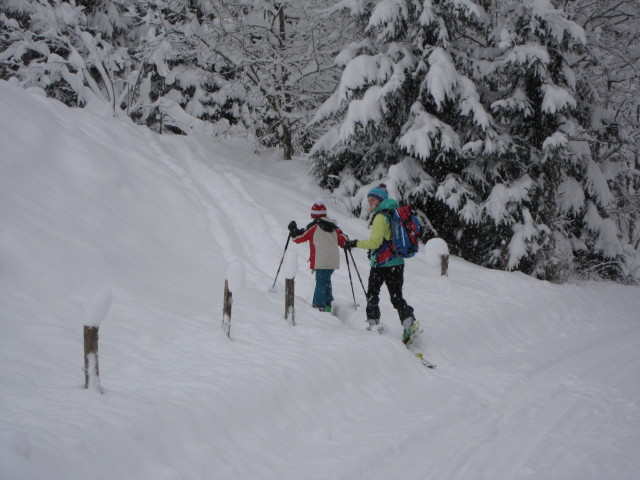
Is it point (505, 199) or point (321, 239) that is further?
point (505, 199)

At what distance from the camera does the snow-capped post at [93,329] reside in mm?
4016

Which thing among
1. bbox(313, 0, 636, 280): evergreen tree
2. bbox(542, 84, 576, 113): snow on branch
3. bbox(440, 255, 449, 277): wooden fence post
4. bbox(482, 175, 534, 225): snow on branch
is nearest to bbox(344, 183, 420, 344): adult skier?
bbox(440, 255, 449, 277): wooden fence post

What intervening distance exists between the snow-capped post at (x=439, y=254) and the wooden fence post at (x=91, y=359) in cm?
807

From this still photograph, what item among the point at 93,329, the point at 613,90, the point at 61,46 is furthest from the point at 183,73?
the point at 93,329

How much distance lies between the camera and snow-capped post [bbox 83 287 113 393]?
4.02 meters

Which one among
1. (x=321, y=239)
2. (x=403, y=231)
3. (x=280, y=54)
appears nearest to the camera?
(x=403, y=231)

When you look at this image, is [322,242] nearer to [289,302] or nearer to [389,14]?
[289,302]

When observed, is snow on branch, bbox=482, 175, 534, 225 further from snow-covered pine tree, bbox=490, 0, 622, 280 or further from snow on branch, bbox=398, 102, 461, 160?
snow on branch, bbox=398, 102, 461, 160

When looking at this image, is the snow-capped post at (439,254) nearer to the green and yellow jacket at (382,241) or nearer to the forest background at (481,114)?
the forest background at (481,114)

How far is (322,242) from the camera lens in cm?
780

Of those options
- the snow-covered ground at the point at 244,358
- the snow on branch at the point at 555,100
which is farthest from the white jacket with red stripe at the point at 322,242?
the snow on branch at the point at 555,100

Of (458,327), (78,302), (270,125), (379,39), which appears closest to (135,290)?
(78,302)

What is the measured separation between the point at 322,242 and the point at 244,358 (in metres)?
2.81

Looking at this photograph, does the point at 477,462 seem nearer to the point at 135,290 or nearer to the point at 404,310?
the point at 404,310
